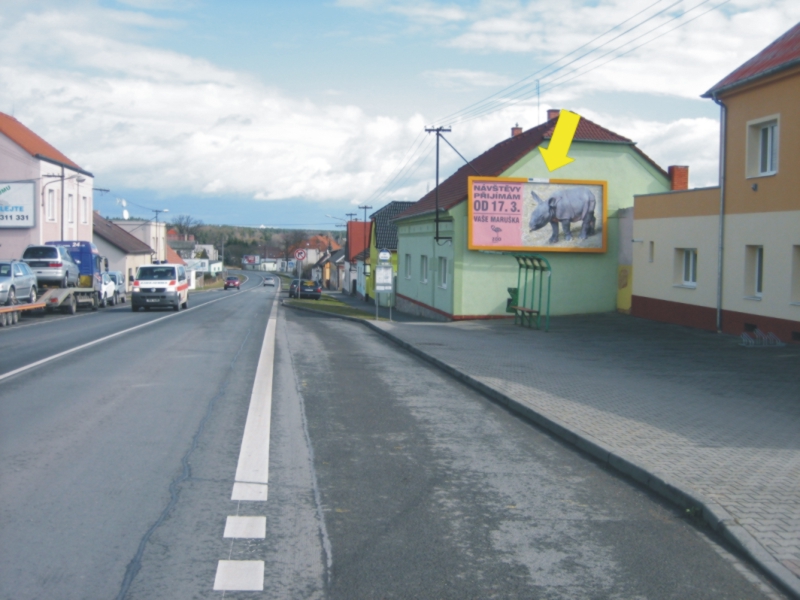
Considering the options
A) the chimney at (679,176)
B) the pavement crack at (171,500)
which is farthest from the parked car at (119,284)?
the pavement crack at (171,500)

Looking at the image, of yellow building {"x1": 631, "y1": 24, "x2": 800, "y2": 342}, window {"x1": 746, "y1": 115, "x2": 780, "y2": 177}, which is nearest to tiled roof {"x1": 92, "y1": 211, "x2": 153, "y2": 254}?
yellow building {"x1": 631, "y1": 24, "x2": 800, "y2": 342}

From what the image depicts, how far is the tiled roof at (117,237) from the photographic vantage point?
217 ft

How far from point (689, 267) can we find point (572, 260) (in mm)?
6145

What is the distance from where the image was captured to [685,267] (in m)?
22.2

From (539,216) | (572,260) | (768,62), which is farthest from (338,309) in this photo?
(768,62)

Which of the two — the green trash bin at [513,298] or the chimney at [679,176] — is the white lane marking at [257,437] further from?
the chimney at [679,176]

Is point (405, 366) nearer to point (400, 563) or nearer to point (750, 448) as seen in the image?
point (750, 448)

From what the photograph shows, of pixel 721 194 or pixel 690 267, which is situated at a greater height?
pixel 721 194

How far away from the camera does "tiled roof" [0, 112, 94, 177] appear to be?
44.2m

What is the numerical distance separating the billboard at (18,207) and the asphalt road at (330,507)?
37.0 meters

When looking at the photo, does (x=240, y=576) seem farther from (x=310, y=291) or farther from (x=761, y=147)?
(x=310, y=291)

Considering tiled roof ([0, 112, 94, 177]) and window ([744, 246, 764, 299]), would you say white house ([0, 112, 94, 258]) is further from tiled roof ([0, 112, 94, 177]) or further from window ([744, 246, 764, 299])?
window ([744, 246, 764, 299])

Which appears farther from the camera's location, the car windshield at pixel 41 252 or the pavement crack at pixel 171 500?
the car windshield at pixel 41 252

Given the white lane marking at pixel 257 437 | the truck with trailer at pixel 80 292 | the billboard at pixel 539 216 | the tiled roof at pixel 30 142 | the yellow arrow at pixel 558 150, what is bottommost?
the white lane marking at pixel 257 437
